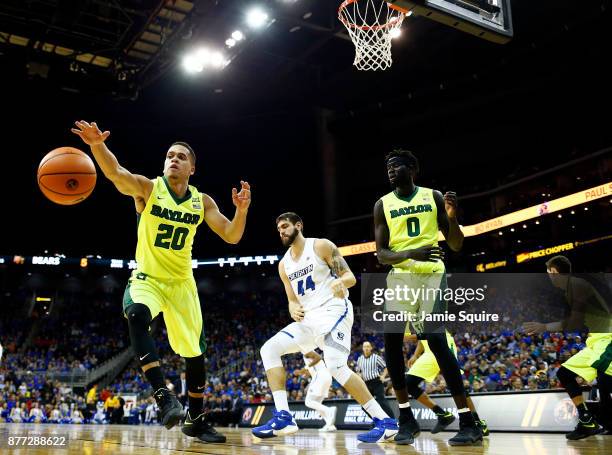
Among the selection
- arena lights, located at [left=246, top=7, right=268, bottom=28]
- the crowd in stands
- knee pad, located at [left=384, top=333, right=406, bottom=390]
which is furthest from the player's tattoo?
arena lights, located at [left=246, top=7, right=268, bottom=28]

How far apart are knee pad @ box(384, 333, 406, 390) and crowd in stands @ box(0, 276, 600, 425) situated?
598 centimetres

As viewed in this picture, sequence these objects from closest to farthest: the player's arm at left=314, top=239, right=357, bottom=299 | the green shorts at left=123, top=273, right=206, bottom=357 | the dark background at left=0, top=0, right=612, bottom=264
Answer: the green shorts at left=123, top=273, right=206, bottom=357 → the player's arm at left=314, top=239, right=357, bottom=299 → the dark background at left=0, top=0, right=612, bottom=264

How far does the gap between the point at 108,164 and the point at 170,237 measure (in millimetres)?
700

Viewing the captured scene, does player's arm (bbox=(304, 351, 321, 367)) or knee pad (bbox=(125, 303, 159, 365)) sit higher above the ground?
knee pad (bbox=(125, 303, 159, 365))

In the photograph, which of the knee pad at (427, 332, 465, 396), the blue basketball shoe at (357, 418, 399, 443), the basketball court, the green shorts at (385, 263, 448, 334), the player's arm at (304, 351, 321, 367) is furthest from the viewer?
the basketball court

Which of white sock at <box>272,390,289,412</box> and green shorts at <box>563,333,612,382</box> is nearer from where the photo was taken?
white sock at <box>272,390,289,412</box>

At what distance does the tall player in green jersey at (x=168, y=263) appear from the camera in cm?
385

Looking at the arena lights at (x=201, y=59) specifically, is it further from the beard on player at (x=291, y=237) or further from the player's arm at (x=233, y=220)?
the player's arm at (x=233, y=220)

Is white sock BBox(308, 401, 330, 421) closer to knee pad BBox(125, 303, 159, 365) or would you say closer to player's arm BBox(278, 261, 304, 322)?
player's arm BBox(278, 261, 304, 322)

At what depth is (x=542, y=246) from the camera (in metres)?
23.7

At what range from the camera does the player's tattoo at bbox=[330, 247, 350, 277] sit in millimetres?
5078

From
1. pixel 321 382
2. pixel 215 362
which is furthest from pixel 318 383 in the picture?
pixel 215 362

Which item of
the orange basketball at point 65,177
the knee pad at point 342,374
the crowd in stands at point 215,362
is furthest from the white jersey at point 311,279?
the crowd in stands at point 215,362

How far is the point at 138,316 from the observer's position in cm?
383
